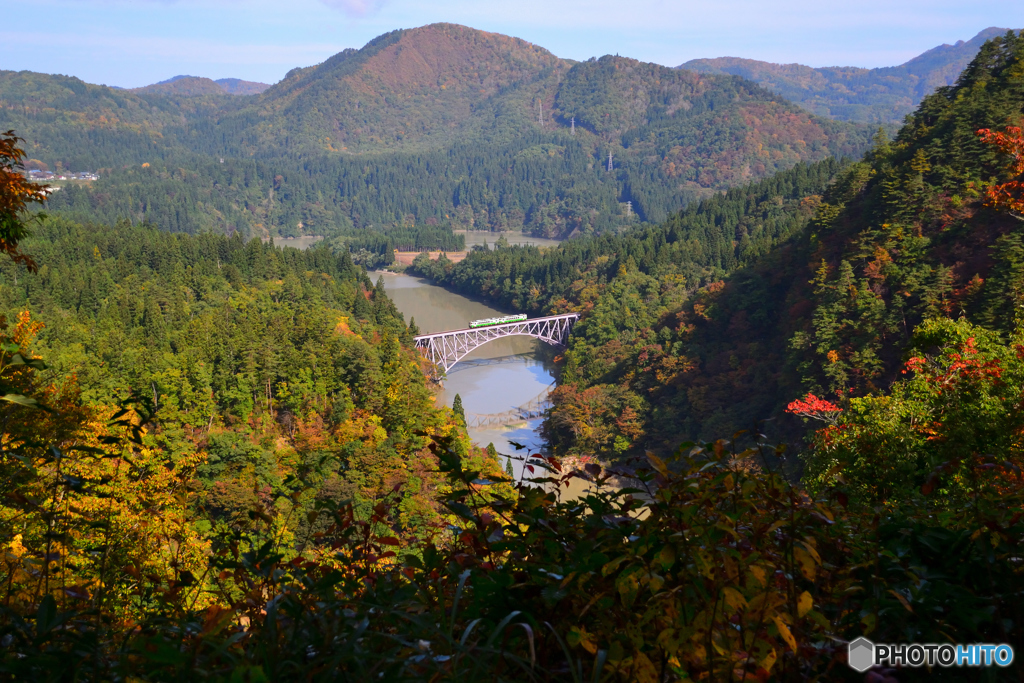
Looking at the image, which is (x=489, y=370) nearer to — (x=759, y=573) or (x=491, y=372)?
(x=491, y=372)

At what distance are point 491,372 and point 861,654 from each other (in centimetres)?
5363

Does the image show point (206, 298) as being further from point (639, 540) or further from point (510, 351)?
point (639, 540)

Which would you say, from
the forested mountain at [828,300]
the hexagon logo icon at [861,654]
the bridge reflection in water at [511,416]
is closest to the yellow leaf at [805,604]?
the hexagon logo icon at [861,654]

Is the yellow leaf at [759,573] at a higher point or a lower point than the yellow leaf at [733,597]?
higher

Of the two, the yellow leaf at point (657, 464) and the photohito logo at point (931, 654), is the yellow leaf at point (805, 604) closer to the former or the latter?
the photohito logo at point (931, 654)

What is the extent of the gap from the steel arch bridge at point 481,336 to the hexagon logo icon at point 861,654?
47.1 meters

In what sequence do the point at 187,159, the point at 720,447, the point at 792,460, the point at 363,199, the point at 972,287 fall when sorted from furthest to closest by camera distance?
the point at 187,159, the point at 363,199, the point at 792,460, the point at 972,287, the point at 720,447

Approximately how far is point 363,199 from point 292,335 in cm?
13259

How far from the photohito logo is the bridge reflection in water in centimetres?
4092

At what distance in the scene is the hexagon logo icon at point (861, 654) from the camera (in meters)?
2.21

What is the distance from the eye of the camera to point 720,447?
8.87ft

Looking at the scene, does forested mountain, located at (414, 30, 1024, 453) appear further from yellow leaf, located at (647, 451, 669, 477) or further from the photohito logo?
yellow leaf, located at (647, 451, 669, 477)

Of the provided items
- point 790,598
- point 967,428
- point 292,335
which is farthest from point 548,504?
point 292,335

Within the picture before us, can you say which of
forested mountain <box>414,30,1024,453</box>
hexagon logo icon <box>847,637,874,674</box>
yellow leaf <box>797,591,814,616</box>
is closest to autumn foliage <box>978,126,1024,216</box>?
forested mountain <box>414,30,1024,453</box>
